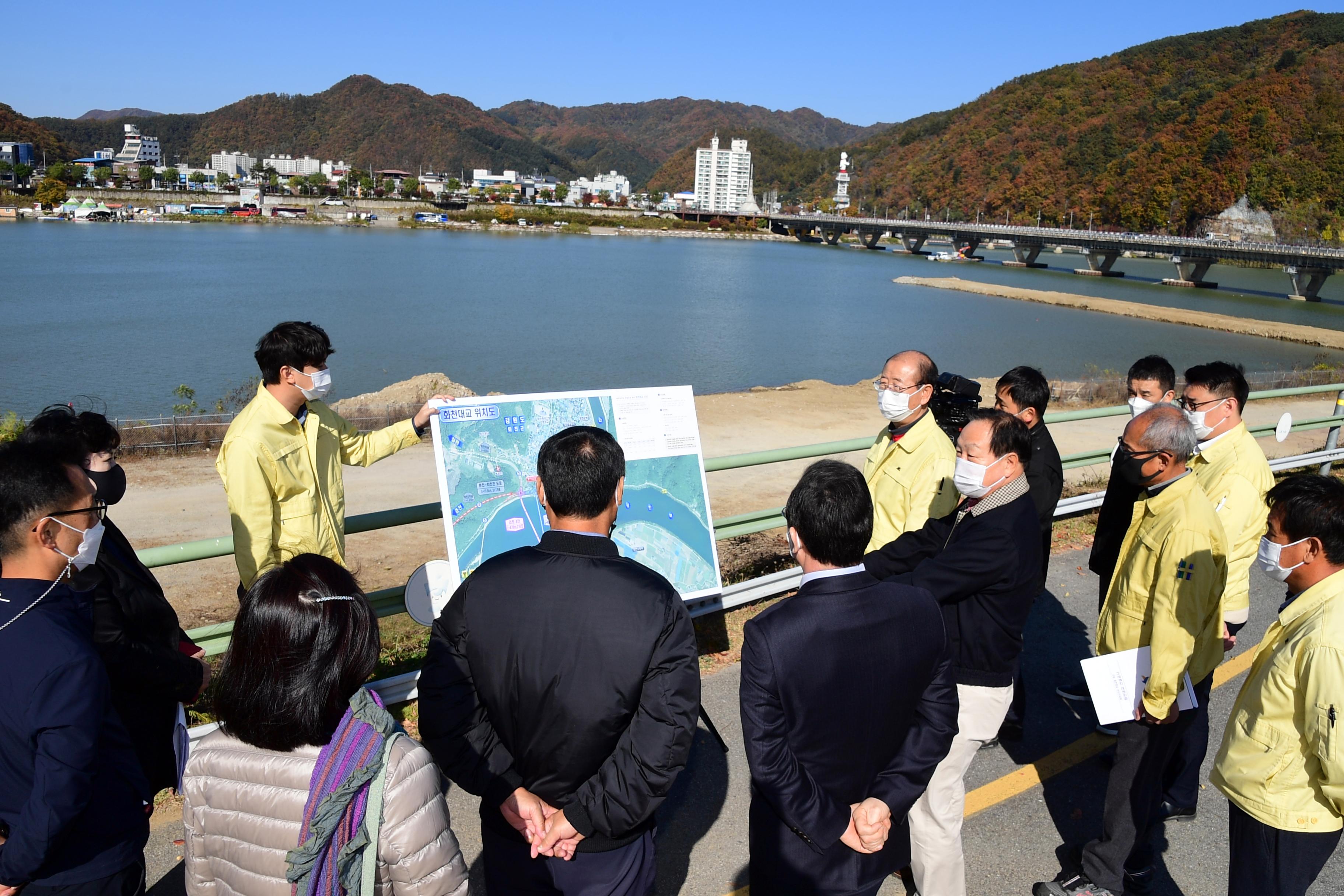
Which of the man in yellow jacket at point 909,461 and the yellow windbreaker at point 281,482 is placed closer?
the yellow windbreaker at point 281,482

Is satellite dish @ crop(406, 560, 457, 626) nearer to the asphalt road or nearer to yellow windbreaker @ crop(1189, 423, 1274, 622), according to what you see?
the asphalt road

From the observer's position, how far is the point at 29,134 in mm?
185125

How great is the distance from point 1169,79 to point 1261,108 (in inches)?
1759

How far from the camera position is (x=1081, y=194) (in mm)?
122688

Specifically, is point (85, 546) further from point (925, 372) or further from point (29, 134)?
point (29, 134)

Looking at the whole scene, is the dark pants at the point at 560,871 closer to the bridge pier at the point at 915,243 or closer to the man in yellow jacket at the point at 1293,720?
the man in yellow jacket at the point at 1293,720

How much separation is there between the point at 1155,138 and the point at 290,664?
143 meters

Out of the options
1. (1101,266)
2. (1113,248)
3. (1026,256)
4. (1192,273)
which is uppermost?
(1113,248)

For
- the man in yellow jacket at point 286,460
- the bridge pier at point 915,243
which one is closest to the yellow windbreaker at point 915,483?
the man in yellow jacket at point 286,460

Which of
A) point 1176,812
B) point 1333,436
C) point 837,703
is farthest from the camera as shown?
point 1333,436

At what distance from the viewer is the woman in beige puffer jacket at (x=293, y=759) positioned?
1.82 m

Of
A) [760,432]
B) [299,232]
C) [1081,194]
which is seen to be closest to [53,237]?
[299,232]

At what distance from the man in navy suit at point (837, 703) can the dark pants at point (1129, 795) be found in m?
1.26

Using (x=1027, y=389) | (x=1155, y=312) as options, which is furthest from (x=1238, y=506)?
(x=1155, y=312)
